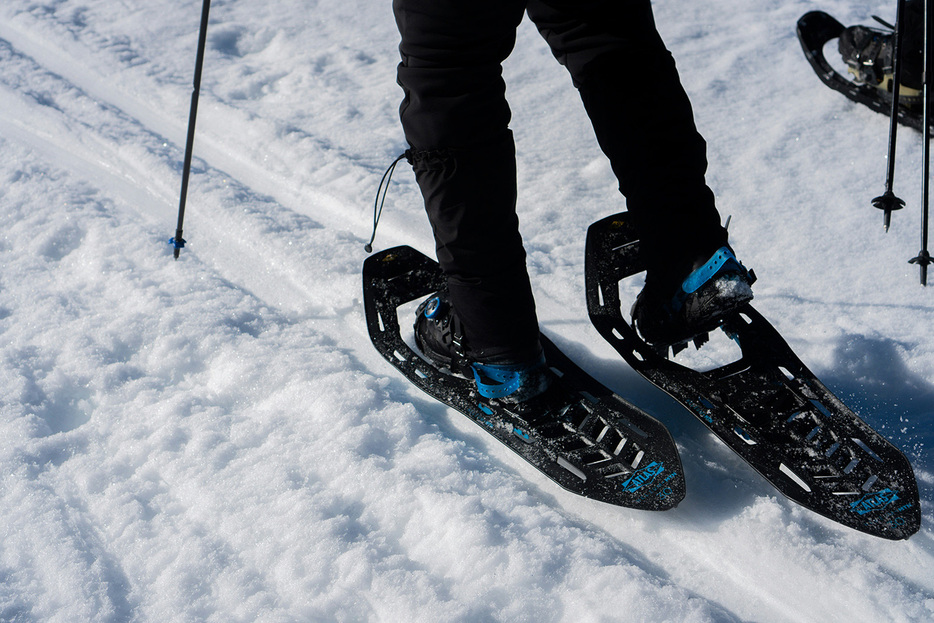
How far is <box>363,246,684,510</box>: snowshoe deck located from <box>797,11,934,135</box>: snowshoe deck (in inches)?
82.6

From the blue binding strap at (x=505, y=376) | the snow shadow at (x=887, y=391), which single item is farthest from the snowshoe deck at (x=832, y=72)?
the blue binding strap at (x=505, y=376)

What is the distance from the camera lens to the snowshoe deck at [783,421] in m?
1.45

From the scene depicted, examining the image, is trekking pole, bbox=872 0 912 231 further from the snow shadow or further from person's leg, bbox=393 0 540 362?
person's leg, bbox=393 0 540 362

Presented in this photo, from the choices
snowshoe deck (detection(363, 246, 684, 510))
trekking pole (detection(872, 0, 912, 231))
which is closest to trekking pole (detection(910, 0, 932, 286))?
trekking pole (detection(872, 0, 912, 231))

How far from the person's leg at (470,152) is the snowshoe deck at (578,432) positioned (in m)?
0.20

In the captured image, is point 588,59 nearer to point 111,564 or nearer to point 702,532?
point 702,532

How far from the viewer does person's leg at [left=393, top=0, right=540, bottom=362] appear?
124cm

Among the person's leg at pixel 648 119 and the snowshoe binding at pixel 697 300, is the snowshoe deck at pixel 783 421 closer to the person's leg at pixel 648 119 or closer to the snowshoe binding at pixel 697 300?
the snowshoe binding at pixel 697 300

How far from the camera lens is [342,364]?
6.28 ft

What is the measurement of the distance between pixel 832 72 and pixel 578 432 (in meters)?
2.46

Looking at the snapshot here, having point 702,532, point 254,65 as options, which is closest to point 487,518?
point 702,532

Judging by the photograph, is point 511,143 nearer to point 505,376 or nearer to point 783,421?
point 505,376

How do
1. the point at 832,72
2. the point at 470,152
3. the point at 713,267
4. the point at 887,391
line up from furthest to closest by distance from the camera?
1. the point at 832,72
2. the point at 887,391
3. the point at 713,267
4. the point at 470,152

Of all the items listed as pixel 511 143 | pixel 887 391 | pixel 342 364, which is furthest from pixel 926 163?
pixel 342 364
